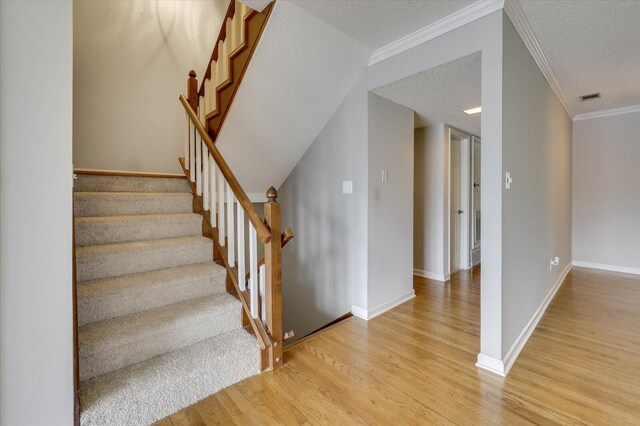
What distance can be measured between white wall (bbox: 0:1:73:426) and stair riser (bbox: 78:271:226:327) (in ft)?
1.70

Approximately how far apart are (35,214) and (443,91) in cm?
283

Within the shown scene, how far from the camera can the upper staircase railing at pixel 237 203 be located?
1870 mm

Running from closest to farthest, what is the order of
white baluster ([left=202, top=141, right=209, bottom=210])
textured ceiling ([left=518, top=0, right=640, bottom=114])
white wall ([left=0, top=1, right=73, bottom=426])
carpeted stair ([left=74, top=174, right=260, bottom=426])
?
white wall ([left=0, top=1, right=73, bottom=426])
carpeted stair ([left=74, top=174, right=260, bottom=426])
textured ceiling ([left=518, top=0, right=640, bottom=114])
white baluster ([left=202, top=141, right=209, bottom=210])

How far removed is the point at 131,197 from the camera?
2.40m

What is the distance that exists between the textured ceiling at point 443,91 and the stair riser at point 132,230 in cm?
198

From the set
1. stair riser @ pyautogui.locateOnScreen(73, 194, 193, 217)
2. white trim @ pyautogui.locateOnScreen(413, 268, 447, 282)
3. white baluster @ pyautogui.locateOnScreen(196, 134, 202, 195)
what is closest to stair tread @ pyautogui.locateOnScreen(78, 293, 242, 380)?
stair riser @ pyautogui.locateOnScreen(73, 194, 193, 217)

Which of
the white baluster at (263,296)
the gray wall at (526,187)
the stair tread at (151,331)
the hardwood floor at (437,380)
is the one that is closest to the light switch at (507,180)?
the gray wall at (526,187)

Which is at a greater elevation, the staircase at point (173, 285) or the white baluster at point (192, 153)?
the white baluster at point (192, 153)

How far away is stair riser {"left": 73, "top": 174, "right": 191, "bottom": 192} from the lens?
2.45 meters

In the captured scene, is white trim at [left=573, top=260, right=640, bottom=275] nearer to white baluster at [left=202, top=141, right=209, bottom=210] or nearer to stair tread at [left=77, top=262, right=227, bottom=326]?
stair tread at [left=77, top=262, right=227, bottom=326]

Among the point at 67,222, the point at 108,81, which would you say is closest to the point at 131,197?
the point at 67,222

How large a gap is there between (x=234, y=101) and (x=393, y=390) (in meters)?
2.34

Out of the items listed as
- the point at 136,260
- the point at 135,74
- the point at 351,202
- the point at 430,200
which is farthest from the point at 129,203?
the point at 430,200

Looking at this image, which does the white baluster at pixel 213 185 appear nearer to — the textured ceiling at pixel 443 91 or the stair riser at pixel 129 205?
the stair riser at pixel 129 205
